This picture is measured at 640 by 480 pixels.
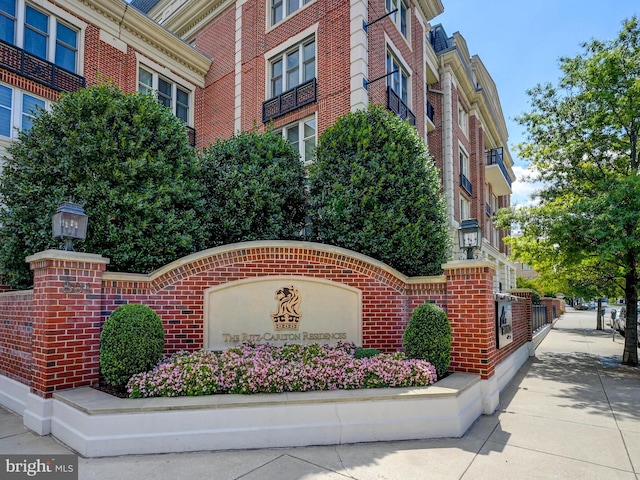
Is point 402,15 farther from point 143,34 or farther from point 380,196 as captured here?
point 380,196

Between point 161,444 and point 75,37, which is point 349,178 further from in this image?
point 75,37

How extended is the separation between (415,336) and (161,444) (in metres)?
3.79

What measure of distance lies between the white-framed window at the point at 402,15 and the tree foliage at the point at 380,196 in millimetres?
8493

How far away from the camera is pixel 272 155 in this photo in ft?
28.5

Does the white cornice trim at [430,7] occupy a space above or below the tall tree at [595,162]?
above

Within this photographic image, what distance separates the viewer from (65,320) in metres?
5.38

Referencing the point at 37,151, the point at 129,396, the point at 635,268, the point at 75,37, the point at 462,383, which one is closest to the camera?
the point at 129,396

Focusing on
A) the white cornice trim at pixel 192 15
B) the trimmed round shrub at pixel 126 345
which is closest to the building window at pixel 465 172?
the white cornice trim at pixel 192 15

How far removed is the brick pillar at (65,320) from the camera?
17.3ft

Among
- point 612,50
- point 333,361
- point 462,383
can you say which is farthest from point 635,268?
point 333,361

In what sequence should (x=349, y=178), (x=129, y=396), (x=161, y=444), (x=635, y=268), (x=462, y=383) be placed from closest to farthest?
1. (x=161, y=444)
2. (x=129, y=396)
3. (x=462, y=383)
4. (x=349, y=178)
5. (x=635, y=268)

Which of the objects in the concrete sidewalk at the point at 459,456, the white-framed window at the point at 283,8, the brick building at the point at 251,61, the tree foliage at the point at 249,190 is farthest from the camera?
the white-framed window at the point at 283,8

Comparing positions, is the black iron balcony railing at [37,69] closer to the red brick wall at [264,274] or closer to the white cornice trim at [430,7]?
the red brick wall at [264,274]

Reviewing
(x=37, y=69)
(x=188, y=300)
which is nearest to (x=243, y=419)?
(x=188, y=300)
